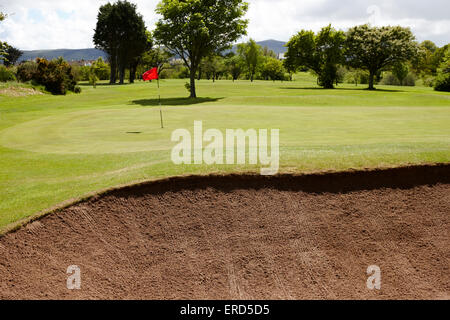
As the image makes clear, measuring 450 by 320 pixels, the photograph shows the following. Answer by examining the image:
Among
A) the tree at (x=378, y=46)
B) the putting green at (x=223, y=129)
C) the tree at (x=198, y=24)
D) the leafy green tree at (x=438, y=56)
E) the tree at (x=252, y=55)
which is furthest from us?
the tree at (x=252, y=55)

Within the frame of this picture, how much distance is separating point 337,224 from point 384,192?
5.79ft

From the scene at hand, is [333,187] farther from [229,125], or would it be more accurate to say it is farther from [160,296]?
[229,125]

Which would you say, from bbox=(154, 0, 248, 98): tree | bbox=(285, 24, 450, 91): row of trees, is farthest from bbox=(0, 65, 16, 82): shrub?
bbox=(285, 24, 450, 91): row of trees

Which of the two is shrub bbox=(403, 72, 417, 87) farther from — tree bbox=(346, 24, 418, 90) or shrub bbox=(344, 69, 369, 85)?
tree bbox=(346, 24, 418, 90)

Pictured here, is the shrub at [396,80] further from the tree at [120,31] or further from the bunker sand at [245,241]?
the bunker sand at [245,241]

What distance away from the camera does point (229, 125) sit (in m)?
18.0

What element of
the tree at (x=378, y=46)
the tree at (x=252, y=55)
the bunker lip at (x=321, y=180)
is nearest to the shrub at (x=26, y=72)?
the bunker lip at (x=321, y=180)

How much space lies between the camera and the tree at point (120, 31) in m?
74.1

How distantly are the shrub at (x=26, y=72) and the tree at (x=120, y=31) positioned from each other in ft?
87.9

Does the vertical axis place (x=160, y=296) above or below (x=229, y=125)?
below

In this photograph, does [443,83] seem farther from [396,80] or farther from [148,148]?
[148,148]
